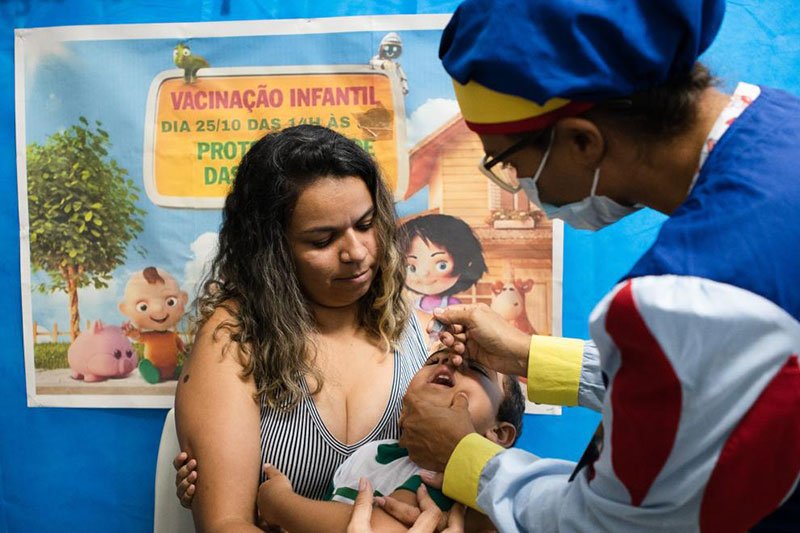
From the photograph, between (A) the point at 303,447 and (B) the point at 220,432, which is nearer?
(B) the point at 220,432

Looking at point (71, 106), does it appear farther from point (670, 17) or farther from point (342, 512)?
point (670, 17)

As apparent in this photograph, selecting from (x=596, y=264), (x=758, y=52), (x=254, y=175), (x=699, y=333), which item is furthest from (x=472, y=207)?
(x=699, y=333)

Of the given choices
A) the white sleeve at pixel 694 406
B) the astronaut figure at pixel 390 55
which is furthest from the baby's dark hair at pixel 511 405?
the astronaut figure at pixel 390 55

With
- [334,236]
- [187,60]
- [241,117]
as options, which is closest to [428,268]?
[334,236]

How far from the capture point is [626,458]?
3.09 feet

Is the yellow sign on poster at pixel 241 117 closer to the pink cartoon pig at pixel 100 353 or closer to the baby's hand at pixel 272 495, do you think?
the pink cartoon pig at pixel 100 353

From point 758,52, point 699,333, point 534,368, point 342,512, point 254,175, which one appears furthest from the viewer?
point 758,52

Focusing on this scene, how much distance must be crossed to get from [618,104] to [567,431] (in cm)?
138

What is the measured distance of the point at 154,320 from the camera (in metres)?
2.27

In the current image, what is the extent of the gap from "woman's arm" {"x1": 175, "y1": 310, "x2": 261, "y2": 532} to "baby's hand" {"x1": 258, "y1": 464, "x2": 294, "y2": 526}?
30 mm

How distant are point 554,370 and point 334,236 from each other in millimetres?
584

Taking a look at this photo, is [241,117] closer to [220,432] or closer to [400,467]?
[220,432]

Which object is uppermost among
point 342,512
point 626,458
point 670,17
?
point 670,17

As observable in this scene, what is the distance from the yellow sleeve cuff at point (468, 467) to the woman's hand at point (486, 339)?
1.22 ft
